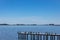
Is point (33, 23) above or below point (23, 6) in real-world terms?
below

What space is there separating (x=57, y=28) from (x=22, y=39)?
1931 millimetres

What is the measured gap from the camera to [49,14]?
462 centimetres

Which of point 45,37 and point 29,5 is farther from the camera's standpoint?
point 29,5

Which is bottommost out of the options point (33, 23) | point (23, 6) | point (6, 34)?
point (6, 34)

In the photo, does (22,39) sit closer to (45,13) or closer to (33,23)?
(33,23)

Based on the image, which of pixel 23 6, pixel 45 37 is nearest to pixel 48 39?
pixel 45 37

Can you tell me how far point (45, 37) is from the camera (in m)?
3.21

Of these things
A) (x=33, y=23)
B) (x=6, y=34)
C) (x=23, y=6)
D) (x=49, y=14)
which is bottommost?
(x=6, y=34)

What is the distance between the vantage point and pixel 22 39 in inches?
127

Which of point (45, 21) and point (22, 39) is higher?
point (45, 21)

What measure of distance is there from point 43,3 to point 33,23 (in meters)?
1.00

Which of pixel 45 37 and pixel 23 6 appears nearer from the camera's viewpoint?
pixel 45 37

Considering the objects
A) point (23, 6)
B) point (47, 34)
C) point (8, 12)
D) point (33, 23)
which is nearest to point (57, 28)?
point (33, 23)

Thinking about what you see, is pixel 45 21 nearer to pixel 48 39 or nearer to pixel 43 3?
pixel 43 3
